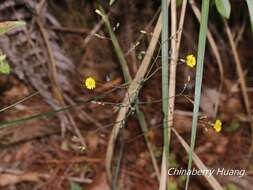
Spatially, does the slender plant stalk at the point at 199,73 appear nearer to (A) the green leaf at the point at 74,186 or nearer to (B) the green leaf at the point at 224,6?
(B) the green leaf at the point at 224,6

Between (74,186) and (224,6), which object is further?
(74,186)

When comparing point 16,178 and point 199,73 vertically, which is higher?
point 199,73

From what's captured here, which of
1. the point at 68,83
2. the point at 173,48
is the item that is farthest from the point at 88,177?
the point at 173,48

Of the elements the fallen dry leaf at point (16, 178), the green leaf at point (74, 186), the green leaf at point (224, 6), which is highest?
the green leaf at point (224, 6)

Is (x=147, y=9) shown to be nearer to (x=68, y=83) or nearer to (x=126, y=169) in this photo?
(x=68, y=83)

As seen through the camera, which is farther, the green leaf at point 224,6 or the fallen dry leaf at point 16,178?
the fallen dry leaf at point 16,178

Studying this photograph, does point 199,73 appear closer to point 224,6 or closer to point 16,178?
point 224,6

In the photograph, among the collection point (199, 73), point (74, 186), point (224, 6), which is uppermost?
point (224, 6)

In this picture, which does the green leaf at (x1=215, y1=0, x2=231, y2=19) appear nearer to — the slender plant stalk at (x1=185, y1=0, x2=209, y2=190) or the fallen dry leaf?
the slender plant stalk at (x1=185, y1=0, x2=209, y2=190)

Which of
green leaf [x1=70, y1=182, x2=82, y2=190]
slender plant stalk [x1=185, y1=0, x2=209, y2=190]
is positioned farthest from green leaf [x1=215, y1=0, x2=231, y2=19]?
green leaf [x1=70, y1=182, x2=82, y2=190]

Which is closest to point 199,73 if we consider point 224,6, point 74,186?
point 224,6

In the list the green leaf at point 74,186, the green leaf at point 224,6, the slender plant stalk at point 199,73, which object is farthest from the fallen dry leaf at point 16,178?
the green leaf at point 224,6
